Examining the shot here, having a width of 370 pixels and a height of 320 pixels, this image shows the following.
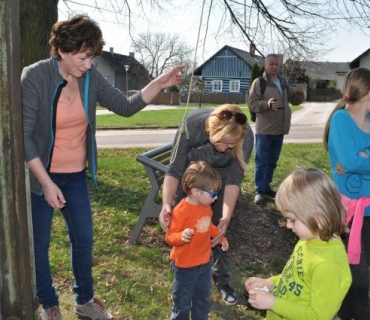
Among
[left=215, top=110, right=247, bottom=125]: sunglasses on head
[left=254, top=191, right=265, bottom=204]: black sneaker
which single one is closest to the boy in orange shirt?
[left=215, top=110, right=247, bottom=125]: sunglasses on head

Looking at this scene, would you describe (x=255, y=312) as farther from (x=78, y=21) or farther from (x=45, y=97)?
(x=78, y=21)

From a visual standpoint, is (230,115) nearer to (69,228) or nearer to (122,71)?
(69,228)

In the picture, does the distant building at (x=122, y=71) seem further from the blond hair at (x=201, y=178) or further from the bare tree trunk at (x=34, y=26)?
the blond hair at (x=201, y=178)

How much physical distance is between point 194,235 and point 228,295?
40.7 inches

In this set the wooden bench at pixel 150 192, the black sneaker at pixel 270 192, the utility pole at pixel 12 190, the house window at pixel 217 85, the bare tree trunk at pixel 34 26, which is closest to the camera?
the utility pole at pixel 12 190

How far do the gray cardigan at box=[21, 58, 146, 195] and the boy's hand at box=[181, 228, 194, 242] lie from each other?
2.67ft

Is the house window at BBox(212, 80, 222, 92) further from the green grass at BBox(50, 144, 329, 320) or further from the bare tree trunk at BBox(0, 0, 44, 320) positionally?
the bare tree trunk at BBox(0, 0, 44, 320)

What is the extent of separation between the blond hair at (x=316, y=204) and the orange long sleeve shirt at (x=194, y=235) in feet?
2.62

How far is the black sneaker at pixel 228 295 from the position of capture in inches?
135

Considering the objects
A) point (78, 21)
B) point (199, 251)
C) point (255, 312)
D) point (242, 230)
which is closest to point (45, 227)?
point (199, 251)

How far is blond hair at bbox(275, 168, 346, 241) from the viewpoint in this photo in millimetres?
1860

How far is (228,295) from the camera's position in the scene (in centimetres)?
345

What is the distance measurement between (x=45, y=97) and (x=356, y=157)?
1.87m

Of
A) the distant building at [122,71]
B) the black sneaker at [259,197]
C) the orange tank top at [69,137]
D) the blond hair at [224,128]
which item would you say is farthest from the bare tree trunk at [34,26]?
the distant building at [122,71]
